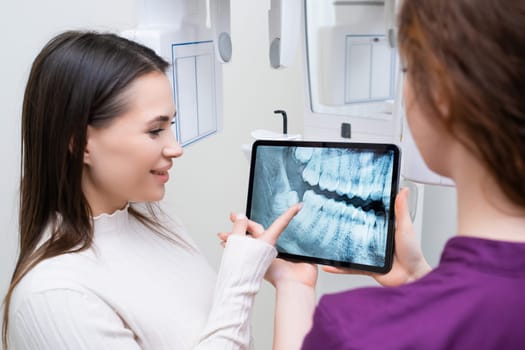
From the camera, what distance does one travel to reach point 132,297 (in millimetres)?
853

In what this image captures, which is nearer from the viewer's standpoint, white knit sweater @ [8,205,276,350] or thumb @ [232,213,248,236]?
white knit sweater @ [8,205,276,350]

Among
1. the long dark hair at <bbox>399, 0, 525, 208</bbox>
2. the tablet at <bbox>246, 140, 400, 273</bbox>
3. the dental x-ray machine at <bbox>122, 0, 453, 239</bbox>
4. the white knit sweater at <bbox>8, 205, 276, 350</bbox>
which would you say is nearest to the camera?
the long dark hair at <bbox>399, 0, 525, 208</bbox>

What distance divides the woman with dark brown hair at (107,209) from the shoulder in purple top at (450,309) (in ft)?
1.27

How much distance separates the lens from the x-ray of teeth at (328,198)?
0.89 meters

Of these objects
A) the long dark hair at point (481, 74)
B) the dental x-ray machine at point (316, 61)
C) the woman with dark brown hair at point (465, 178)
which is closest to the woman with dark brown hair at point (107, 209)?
the dental x-ray machine at point (316, 61)

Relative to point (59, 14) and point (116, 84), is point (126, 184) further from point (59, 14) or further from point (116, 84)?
point (59, 14)

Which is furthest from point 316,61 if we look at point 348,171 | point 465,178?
point 465,178

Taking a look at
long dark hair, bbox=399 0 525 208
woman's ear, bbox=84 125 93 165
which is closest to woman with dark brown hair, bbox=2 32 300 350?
woman's ear, bbox=84 125 93 165

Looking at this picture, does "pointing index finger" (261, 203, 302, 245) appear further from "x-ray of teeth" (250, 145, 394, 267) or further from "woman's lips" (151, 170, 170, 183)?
"woman's lips" (151, 170, 170, 183)

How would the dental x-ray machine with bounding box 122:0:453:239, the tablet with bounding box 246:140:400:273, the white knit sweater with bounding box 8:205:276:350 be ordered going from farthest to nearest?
the dental x-ray machine with bounding box 122:0:453:239 → the tablet with bounding box 246:140:400:273 → the white knit sweater with bounding box 8:205:276:350

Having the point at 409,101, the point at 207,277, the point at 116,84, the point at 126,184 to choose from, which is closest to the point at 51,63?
the point at 116,84

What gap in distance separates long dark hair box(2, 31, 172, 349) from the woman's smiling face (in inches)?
0.6

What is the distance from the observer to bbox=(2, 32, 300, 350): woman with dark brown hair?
822mm

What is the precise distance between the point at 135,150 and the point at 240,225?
217 millimetres
